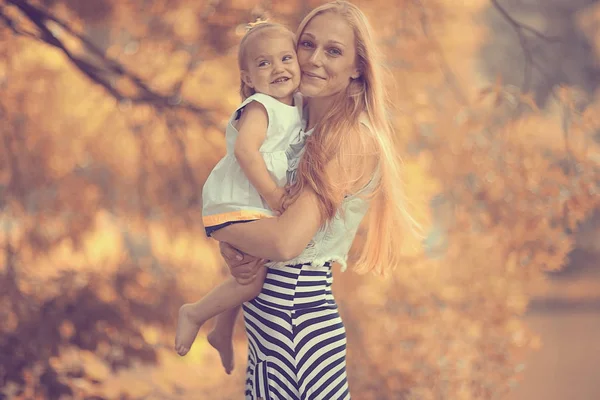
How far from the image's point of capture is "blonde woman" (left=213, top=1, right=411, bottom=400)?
1633mm

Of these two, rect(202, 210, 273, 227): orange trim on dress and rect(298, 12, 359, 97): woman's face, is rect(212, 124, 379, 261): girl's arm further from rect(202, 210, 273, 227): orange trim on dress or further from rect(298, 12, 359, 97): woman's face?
rect(298, 12, 359, 97): woman's face

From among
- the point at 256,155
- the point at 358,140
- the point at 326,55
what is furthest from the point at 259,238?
the point at 326,55

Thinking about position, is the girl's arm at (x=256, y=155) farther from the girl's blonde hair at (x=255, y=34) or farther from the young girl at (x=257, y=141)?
the girl's blonde hair at (x=255, y=34)

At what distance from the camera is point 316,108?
1.80 meters

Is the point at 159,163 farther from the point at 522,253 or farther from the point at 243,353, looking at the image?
the point at 522,253

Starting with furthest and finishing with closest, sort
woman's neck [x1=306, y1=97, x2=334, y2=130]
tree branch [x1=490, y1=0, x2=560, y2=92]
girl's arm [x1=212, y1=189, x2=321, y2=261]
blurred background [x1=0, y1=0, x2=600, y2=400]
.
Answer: tree branch [x1=490, y1=0, x2=560, y2=92] < blurred background [x1=0, y1=0, x2=600, y2=400] < woman's neck [x1=306, y1=97, x2=334, y2=130] < girl's arm [x1=212, y1=189, x2=321, y2=261]

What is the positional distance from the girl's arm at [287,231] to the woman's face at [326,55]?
0.91 feet

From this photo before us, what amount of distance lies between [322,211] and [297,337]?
28cm

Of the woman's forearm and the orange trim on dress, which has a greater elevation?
the orange trim on dress

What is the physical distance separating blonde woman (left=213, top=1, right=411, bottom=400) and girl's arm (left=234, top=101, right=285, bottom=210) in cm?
4

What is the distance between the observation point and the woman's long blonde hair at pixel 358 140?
1.60m

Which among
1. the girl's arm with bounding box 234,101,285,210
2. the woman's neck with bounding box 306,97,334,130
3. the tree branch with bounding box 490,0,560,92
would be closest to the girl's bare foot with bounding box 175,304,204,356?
the girl's arm with bounding box 234,101,285,210

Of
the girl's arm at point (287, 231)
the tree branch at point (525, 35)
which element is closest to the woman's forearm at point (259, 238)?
the girl's arm at point (287, 231)

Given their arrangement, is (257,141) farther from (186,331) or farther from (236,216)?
(186,331)
